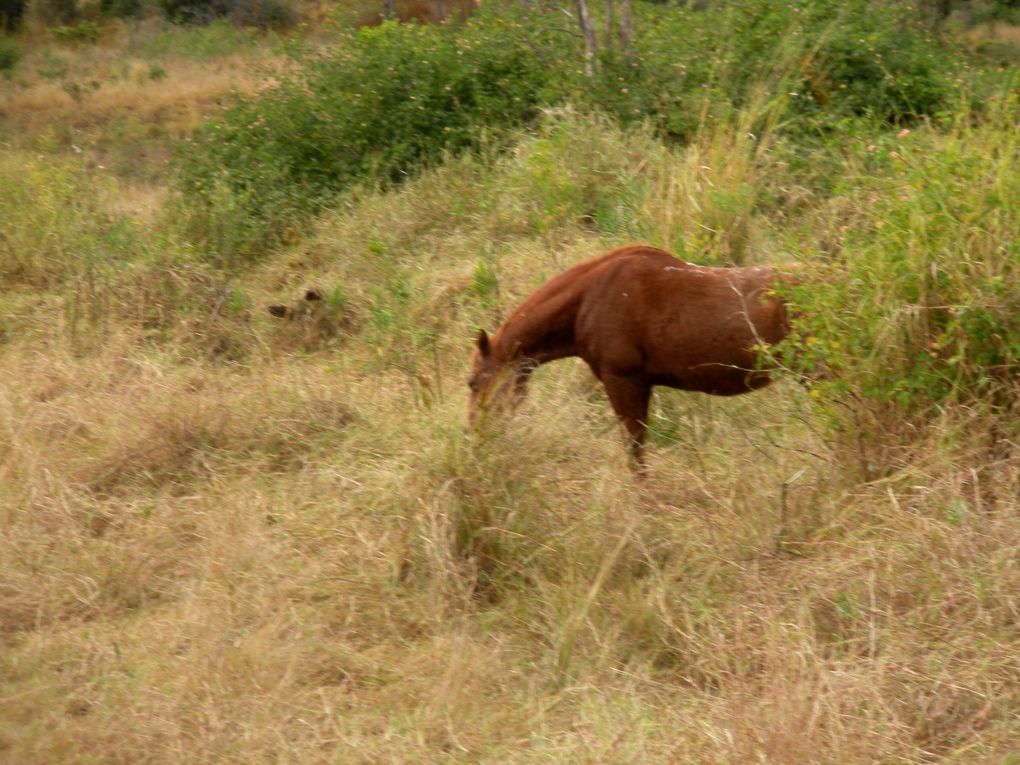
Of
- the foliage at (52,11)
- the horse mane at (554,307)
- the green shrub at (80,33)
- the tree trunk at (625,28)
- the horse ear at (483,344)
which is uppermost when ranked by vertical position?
the tree trunk at (625,28)

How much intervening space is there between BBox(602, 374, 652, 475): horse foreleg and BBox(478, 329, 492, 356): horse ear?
642mm

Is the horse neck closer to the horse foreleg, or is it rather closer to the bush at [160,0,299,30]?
the horse foreleg

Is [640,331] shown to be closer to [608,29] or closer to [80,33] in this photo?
[608,29]

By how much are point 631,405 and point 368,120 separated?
636 cm

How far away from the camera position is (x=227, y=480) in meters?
5.96

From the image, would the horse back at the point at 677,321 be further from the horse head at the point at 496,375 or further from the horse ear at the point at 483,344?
the horse ear at the point at 483,344

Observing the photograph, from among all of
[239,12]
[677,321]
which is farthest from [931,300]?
[239,12]

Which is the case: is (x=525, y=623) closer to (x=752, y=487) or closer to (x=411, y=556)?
(x=411, y=556)

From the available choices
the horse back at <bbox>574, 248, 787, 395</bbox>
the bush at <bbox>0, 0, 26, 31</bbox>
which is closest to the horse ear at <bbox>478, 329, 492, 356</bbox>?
the horse back at <bbox>574, 248, 787, 395</bbox>

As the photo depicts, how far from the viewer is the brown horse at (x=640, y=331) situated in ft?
18.4

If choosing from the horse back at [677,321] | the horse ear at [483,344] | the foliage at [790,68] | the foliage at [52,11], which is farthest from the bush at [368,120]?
the foliage at [52,11]

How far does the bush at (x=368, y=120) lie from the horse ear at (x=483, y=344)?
4.99m

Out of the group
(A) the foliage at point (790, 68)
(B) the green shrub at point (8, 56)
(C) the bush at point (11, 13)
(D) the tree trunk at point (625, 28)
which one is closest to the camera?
(A) the foliage at point (790, 68)

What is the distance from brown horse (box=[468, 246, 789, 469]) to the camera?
5617 millimetres
